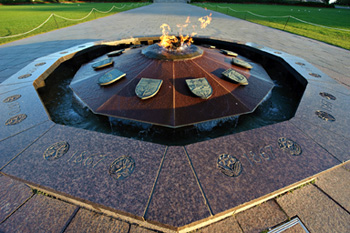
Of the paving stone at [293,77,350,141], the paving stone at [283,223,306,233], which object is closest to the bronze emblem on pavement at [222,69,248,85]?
the paving stone at [293,77,350,141]

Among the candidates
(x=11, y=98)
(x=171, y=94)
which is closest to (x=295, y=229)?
(x=171, y=94)

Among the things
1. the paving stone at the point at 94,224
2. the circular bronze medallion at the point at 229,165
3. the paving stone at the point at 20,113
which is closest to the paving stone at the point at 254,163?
the circular bronze medallion at the point at 229,165

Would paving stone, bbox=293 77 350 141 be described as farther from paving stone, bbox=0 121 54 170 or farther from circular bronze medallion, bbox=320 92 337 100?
paving stone, bbox=0 121 54 170

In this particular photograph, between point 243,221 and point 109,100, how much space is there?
3.57m

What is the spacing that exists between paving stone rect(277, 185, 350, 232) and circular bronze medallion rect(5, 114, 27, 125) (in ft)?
16.0

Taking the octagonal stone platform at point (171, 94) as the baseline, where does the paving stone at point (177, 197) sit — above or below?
below

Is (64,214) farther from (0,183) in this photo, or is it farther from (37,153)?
(0,183)

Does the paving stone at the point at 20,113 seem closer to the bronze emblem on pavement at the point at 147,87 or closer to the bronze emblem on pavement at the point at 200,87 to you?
the bronze emblem on pavement at the point at 147,87

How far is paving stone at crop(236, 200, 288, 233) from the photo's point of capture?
203cm

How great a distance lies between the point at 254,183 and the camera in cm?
204

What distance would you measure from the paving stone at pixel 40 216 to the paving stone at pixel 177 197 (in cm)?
129

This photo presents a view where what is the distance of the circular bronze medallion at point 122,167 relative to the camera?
82.7 inches

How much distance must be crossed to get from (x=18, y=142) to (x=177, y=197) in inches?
112

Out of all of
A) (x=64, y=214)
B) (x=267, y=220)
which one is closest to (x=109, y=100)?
(x=64, y=214)
